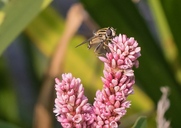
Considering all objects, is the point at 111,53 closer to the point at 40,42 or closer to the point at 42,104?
the point at 42,104

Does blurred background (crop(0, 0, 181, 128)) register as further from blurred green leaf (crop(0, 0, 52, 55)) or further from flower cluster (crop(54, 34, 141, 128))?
flower cluster (crop(54, 34, 141, 128))

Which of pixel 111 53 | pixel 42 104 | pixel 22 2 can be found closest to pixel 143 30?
pixel 42 104

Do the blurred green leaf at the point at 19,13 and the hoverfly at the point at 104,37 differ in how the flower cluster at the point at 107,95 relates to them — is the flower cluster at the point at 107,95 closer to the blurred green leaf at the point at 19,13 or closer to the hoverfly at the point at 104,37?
the hoverfly at the point at 104,37

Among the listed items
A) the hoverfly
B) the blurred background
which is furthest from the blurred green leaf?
the hoverfly

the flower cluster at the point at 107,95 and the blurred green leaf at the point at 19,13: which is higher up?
the blurred green leaf at the point at 19,13

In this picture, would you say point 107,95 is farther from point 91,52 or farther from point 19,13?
point 91,52

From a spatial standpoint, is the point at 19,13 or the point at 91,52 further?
the point at 91,52

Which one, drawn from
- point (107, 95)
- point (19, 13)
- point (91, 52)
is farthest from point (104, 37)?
point (91, 52)

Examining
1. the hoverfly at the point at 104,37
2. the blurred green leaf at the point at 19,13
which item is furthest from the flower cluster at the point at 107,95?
the blurred green leaf at the point at 19,13
